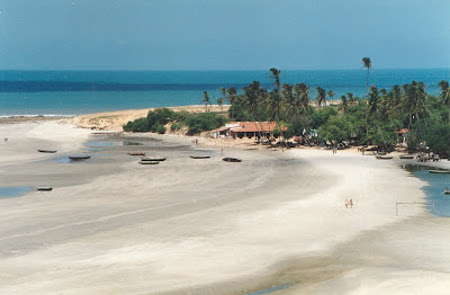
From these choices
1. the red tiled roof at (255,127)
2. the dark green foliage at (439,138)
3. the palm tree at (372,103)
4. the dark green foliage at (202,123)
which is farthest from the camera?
the dark green foliage at (202,123)

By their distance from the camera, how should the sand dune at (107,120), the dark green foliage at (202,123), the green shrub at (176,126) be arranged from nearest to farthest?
1. the dark green foliage at (202,123)
2. the green shrub at (176,126)
3. the sand dune at (107,120)

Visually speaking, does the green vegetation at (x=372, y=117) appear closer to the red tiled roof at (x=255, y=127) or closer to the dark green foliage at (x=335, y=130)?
the dark green foliage at (x=335, y=130)

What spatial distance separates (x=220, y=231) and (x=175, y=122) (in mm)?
82304

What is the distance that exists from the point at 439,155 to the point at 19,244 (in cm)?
5702

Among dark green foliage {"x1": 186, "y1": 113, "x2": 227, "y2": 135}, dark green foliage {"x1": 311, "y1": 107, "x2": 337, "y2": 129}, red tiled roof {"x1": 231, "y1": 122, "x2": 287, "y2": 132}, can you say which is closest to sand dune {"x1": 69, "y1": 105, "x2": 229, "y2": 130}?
dark green foliage {"x1": 186, "y1": 113, "x2": 227, "y2": 135}

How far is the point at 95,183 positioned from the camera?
207 ft

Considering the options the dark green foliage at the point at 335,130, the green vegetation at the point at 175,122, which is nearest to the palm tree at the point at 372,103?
the dark green foliage at the point at 335,130

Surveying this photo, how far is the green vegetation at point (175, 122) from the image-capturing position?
4541 inches

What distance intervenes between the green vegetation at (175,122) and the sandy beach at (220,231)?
39.9 meters

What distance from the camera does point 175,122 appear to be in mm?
124000

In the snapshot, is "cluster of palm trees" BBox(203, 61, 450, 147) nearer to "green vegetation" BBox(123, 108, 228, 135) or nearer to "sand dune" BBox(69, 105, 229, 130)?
"green vegetation" BBox(123, 108, 228, 135)

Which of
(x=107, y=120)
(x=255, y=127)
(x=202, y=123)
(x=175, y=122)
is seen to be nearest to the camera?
(x=255, y=127)

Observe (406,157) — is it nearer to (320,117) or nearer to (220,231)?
(320,117)

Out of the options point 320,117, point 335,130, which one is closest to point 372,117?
point 335,130
